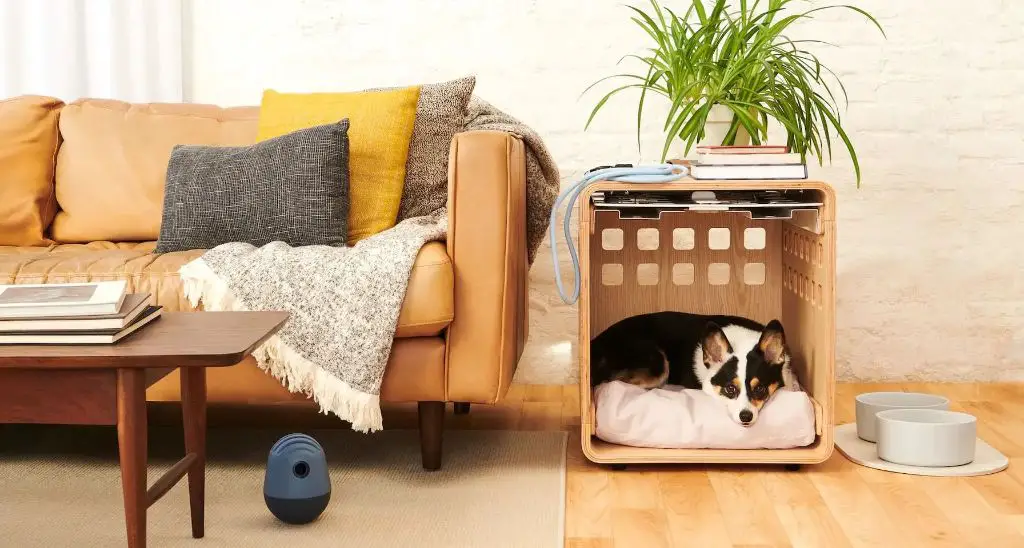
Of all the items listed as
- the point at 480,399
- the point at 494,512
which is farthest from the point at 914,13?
the point at 494,512

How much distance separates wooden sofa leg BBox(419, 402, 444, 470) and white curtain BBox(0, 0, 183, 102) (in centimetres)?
152

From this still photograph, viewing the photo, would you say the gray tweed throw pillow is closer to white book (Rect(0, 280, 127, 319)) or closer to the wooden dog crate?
the wooden dog crate

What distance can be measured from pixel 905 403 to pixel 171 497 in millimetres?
1576

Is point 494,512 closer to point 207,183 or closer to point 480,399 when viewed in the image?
point 480,399

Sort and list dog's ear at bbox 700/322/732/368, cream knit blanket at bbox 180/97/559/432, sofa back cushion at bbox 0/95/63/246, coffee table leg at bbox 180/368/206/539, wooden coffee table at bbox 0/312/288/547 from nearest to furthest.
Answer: wooden coffee table at bbox 0/312/288/547, coffee table leg at bbox 180/368/206/539, cream knit blanket at bbox 180/97/559/432, dog's ear at bbox 700/322/732/368, sofa back cushion at bbox 0/95/63/246

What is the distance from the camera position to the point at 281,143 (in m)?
2.31

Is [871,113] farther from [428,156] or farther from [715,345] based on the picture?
[428,156]

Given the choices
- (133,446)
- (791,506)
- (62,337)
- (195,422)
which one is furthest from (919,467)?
(62,337)

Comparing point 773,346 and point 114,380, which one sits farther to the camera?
point 773,346

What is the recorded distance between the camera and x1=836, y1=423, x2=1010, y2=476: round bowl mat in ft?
6.72

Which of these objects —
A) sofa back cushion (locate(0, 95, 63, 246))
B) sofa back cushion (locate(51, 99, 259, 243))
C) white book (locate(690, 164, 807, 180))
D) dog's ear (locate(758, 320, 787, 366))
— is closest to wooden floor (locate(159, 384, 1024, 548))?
dog's ear (locate(758, 320, 787, 366))

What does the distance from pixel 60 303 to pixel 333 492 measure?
2.54ft

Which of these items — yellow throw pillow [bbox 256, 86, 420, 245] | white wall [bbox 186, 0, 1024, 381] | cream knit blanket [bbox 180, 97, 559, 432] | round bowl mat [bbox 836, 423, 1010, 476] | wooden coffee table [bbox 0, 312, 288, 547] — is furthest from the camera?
white wall [bbox 186, 0, 1024, 381]

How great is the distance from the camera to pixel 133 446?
1325 mm
